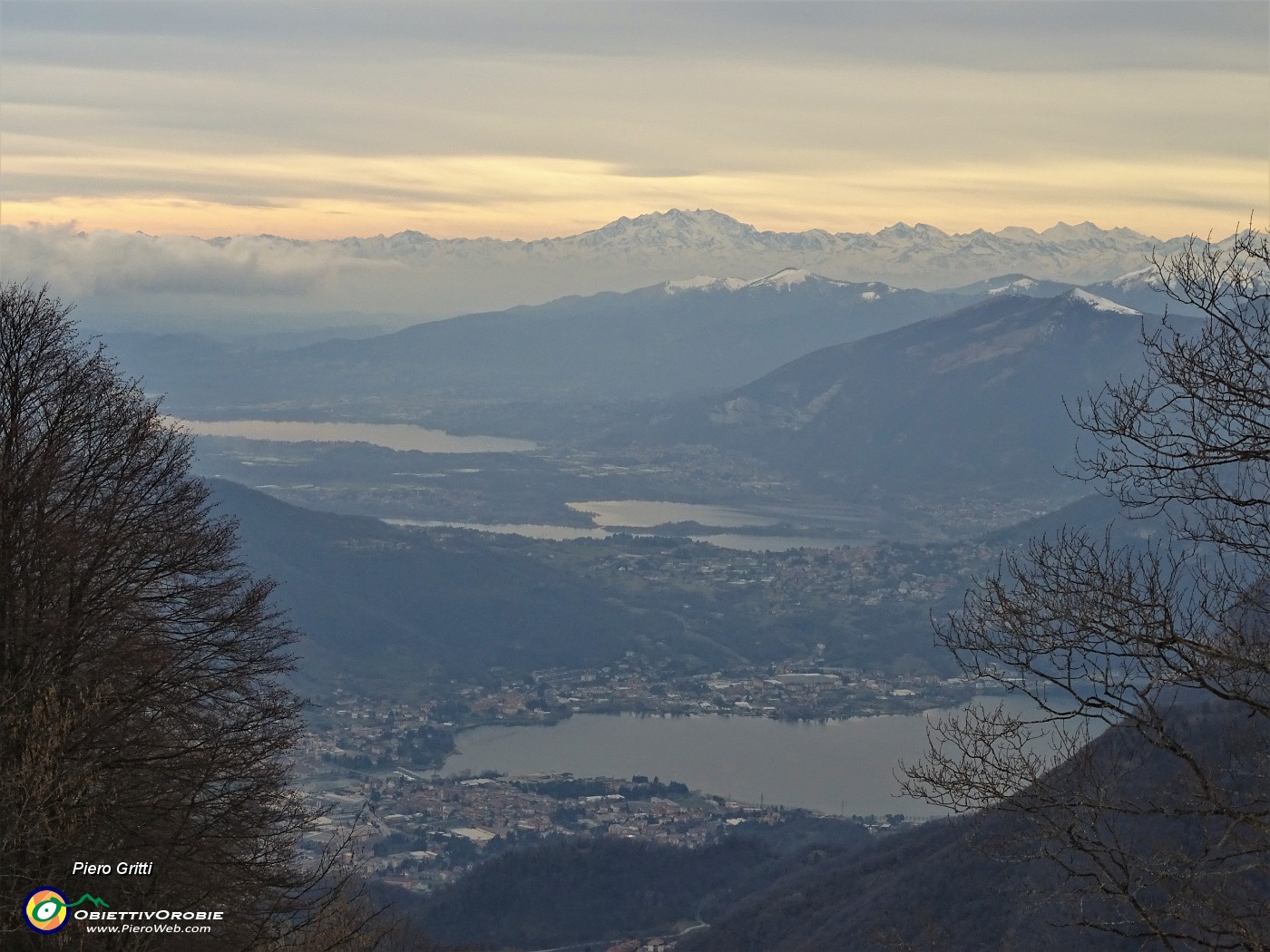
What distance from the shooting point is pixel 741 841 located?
1887 inches

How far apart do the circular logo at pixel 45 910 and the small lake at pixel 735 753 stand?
168 feet

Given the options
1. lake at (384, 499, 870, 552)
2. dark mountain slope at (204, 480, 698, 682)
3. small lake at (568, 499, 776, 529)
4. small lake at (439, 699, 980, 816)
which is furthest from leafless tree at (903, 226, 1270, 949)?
small lake at (568, 499, 776, 529)

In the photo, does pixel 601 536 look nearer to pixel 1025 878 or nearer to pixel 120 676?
pixel 1025 878

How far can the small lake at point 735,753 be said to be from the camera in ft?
206

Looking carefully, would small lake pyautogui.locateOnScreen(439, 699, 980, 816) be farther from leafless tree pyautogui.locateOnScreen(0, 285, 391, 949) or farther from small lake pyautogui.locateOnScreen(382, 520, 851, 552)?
small lake pyautogui.locateOnScreen(382, 520, 851, 552)

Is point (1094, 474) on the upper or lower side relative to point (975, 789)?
upper

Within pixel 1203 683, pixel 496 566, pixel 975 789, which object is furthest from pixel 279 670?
pixel 496 566

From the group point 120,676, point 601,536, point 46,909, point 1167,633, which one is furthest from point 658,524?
point 1167,633

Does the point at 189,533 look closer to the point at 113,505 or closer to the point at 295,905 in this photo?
the point at 113,505

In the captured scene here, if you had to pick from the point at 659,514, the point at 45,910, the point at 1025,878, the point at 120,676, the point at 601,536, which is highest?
the point at 120,676

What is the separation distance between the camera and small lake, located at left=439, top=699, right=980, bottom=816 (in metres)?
62.7

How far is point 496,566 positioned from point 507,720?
33.2m

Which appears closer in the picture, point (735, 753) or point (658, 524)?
point (735, 753)

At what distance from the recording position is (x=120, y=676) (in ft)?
34.4
